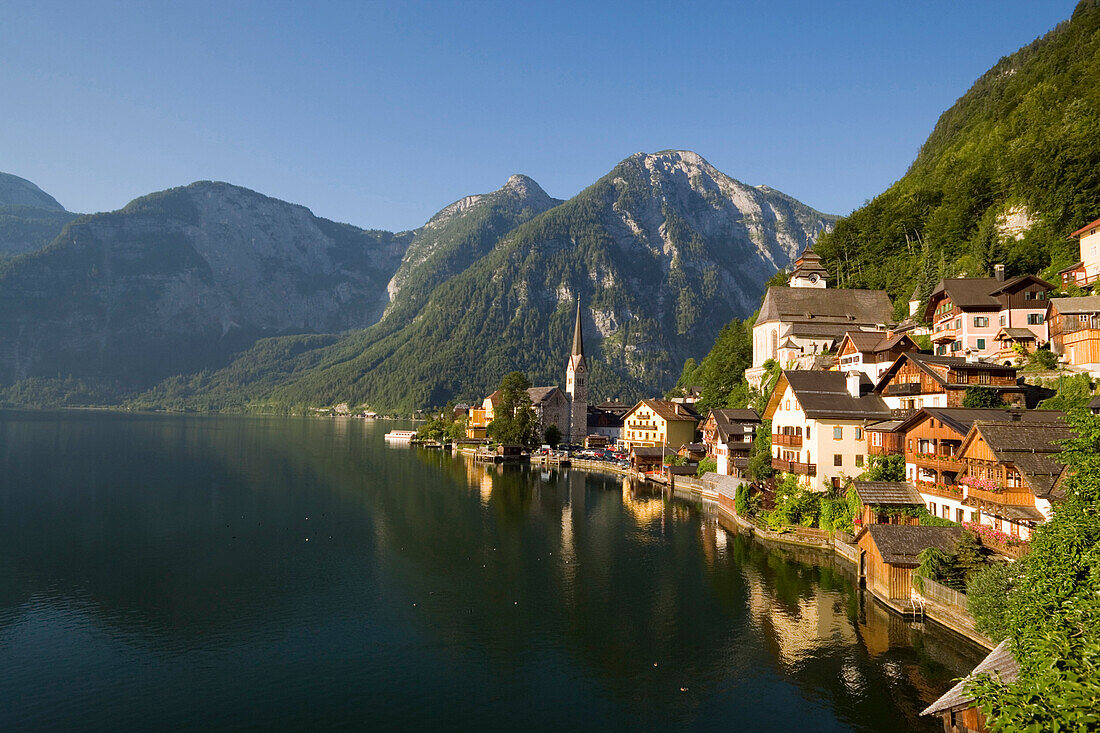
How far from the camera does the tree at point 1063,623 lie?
47.8 ft

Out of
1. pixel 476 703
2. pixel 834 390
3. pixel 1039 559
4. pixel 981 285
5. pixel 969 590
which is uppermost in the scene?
pixel 981 285

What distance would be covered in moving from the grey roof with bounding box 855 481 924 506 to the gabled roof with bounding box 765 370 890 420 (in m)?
9.07

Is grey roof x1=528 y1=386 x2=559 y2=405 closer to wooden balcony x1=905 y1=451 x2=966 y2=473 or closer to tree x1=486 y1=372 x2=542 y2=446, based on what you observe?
tree x1=486 y1=372 x2=542 y2=446

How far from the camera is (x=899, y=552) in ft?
122

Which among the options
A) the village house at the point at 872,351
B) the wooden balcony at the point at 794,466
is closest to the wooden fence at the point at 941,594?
the wooden balcony at the point at 794,466

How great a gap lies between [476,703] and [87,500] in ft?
214

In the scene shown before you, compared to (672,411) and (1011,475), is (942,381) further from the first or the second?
(672,411)

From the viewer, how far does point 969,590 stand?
31.0 m

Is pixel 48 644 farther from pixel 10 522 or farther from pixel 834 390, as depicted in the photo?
pixel 834 390

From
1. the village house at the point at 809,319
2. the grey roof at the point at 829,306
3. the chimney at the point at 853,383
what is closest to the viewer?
the chimney at the point at 853,383

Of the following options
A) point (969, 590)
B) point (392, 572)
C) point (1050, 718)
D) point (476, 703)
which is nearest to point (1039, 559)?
point (1050, 718)

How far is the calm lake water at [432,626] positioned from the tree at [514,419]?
56.4m

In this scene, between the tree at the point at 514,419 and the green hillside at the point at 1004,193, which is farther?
the tree at the point at 514,419

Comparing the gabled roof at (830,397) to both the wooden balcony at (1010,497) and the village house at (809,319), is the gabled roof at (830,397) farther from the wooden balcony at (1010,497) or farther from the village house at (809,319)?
the village house at (809,319)
